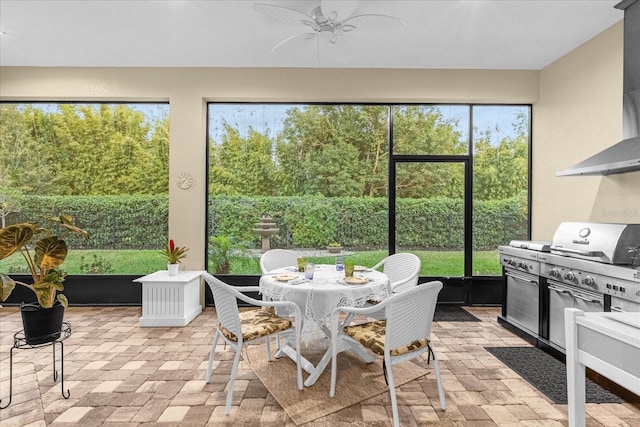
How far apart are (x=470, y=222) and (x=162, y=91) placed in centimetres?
439

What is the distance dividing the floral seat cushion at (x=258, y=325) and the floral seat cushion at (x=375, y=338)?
18.8 inches

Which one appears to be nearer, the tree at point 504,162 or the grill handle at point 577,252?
the grill handle at point 577,252

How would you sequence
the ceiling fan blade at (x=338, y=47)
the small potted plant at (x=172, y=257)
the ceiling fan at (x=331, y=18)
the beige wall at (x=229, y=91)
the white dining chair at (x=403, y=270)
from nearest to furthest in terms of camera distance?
the ceiling fan at (x=331, y=18) < the white dining chair at (x=403, y=270) < the ceiling fan blade at (x=338, y=47) < the small potted plant at (x=172, y=257) < the beige wall at (x=229, y=91)

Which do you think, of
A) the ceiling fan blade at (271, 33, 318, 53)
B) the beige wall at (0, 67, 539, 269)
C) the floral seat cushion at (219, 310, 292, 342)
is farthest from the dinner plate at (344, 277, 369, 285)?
the beige wall at (0, 67, 539, 269)

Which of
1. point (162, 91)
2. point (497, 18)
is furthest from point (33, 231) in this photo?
point (497, 18)

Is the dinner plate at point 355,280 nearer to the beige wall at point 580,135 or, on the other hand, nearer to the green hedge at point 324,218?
the green hedge at point 324,218

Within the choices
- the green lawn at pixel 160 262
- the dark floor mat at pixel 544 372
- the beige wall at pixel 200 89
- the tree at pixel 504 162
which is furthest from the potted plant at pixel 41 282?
the tree at pixel 504 162

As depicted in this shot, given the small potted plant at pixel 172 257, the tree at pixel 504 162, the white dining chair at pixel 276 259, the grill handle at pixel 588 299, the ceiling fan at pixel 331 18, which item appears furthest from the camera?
the tree at pixel 504 162

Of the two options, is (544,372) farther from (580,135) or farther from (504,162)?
(504,162)

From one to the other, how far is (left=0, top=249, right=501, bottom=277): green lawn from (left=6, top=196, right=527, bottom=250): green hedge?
0.34ft

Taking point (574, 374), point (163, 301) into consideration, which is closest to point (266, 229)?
point (163, 301)

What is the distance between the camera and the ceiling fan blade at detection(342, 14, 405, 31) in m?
2.71

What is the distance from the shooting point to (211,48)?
3.97 m

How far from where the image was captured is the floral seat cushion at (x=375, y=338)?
217cm
